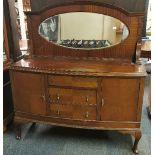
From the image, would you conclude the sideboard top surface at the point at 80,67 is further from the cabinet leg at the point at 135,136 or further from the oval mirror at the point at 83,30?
Answer: the cabinet leg at the point at 135,136

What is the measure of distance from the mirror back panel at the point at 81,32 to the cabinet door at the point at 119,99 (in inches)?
14.4

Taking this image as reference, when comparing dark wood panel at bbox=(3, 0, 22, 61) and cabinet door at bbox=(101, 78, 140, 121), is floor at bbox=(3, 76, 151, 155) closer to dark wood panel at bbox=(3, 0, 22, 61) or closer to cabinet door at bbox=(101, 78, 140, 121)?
cabinet door at bbox=(101, 78, 140, 121)

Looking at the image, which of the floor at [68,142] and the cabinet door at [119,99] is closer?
the cabinet door at [119,99]

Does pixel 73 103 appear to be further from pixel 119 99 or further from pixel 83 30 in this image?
pixel 83 30

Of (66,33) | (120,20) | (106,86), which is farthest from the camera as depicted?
(66,33)

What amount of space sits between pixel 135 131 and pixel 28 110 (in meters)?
1.04

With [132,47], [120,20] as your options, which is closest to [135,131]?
[132,47]

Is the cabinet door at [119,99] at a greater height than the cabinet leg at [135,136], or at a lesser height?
greater

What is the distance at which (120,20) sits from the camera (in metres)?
1.94

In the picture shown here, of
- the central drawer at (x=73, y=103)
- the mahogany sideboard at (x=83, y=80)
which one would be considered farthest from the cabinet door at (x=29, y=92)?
the central drawer at (x=73, y=103)

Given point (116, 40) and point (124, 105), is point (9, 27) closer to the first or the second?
point (116, 40)

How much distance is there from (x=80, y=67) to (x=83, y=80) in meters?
0.15

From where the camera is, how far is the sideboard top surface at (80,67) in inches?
70.3

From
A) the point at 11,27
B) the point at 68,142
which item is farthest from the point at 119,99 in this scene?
the point at 11,27
